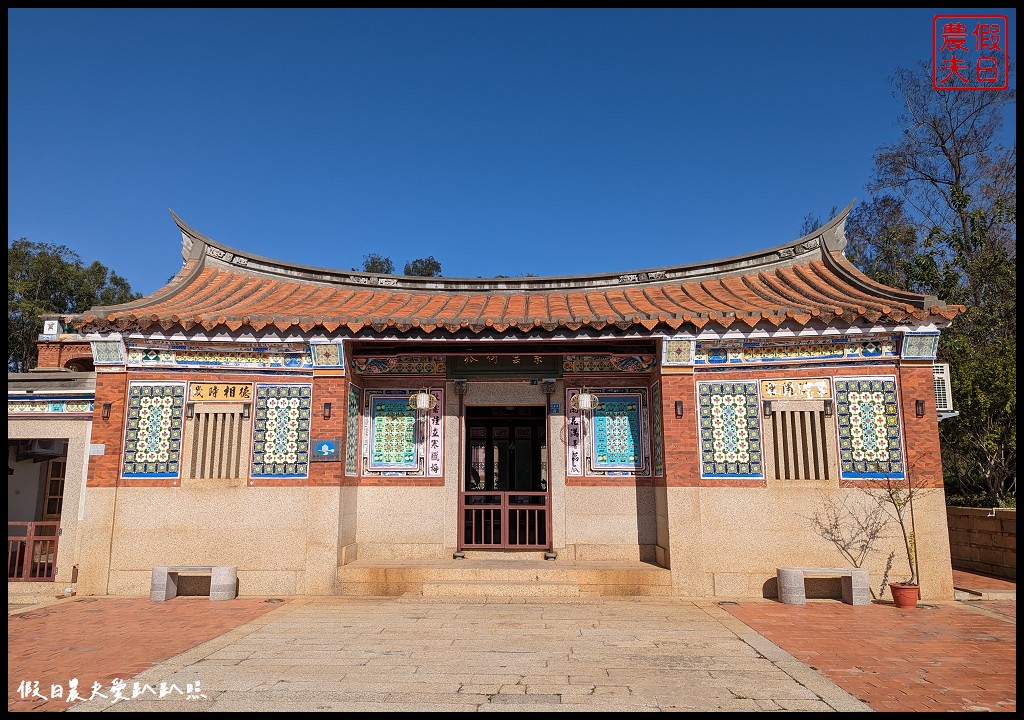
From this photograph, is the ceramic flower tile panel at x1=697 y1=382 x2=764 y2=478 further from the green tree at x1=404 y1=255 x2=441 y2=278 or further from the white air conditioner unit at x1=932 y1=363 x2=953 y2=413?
the green tree at x1=404 y1=255 x2=441 y2=278

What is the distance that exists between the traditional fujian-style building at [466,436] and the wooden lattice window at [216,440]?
3 cm

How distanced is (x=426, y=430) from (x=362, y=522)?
→ 1656mm

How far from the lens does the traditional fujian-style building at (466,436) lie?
8281mm

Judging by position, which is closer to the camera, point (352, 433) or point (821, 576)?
point (821, 576)

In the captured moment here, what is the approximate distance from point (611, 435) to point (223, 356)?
18.6 ft

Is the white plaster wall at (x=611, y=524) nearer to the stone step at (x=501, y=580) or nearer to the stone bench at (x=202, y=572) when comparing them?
the stone step at (x=501, y=580)

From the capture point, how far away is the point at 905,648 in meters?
5.80

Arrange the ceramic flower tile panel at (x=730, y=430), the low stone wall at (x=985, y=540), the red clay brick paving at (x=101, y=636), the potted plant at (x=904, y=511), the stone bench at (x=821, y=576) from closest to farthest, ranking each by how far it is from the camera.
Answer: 1. the red clay brick paving at (x=101, y=636)
2. the stone bench at (x=821, y=576)
3. the potted plant at (x=904, y=511)
4. the ceramic flower tile panel at (x=730, y=430)
5. the low stone wall at (x=985, y=540)

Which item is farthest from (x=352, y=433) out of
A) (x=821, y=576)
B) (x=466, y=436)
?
(x=821, y=576)

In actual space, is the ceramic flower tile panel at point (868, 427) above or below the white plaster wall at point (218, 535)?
above

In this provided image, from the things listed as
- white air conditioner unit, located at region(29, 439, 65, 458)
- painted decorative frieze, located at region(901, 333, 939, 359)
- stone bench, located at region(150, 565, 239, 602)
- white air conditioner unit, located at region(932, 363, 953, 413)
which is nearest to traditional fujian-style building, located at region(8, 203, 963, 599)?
painted decorative frieze, located at region(901, 333, 939, 359)

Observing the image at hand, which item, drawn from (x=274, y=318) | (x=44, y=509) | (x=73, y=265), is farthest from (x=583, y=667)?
(x=73, y=265)

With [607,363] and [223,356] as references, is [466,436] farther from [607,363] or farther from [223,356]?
Result: [223,356]

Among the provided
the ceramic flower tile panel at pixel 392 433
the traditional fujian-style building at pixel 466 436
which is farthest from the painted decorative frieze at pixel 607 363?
the ceramic flower tile panel at pixel 392 433
